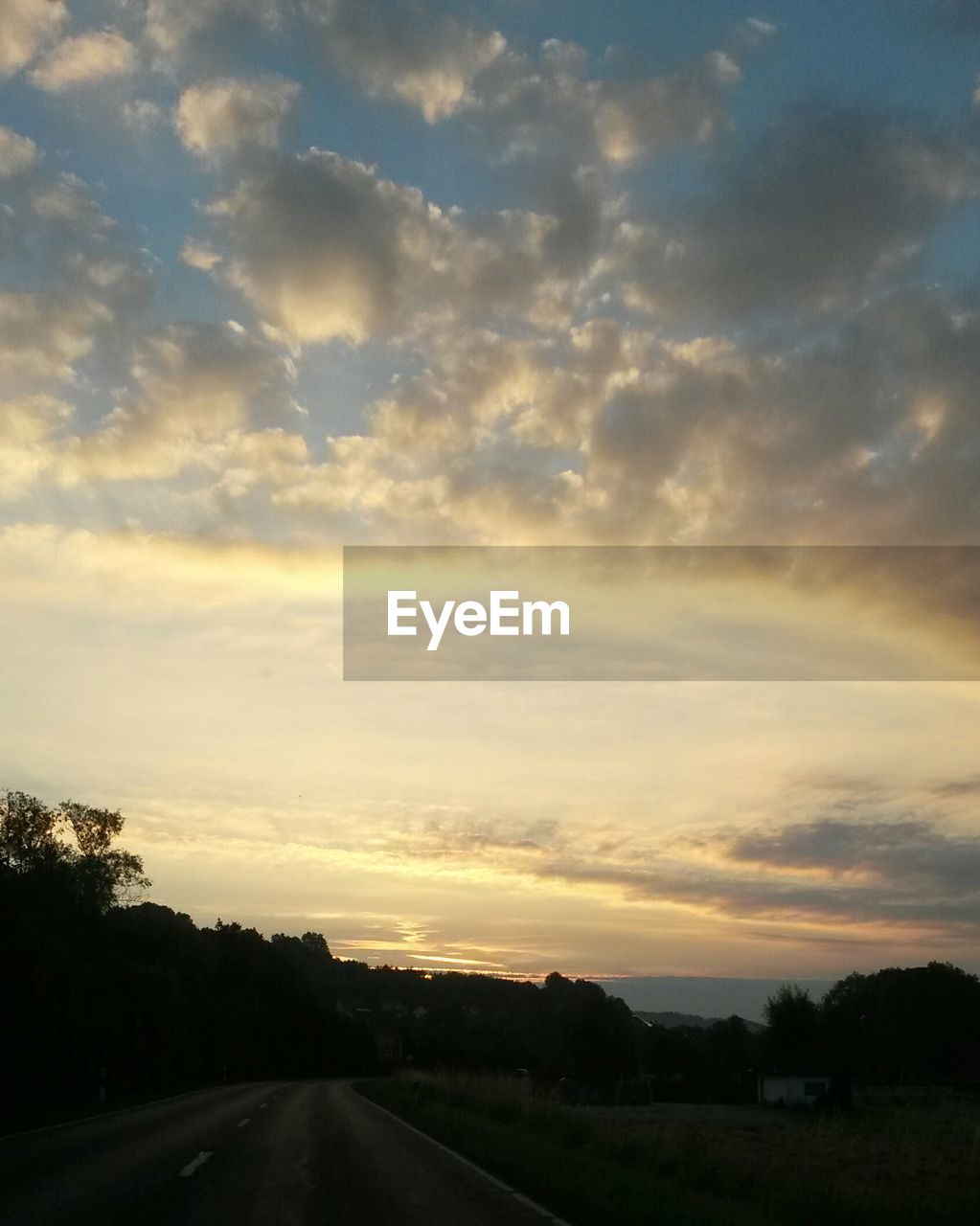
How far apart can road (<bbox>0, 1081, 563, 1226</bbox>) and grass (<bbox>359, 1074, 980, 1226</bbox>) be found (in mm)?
861

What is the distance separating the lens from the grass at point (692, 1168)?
13188 mm

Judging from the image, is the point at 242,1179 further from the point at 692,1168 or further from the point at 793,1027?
the point at 793,1027

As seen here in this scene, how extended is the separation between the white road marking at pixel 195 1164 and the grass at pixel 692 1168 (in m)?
4.36

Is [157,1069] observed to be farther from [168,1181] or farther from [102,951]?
[168,1181]

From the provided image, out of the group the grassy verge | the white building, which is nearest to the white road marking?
the grassy verge

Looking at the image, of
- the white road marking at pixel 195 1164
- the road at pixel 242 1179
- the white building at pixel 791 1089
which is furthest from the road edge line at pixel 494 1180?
the white building at pixel 791 1089

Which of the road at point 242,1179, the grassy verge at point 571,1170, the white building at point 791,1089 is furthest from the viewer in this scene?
the white building at point 791,1089

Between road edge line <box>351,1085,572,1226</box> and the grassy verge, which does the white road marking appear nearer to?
road edge line <box>351,1085,572,1226</box>

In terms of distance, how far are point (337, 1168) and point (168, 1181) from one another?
2.87 metres

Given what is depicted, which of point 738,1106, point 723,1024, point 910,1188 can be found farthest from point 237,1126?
point 723,1024

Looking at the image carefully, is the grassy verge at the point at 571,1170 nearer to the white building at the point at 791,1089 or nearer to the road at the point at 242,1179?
the road at the point at 242,1179

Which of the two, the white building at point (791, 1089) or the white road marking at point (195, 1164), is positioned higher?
the white road marking at point (195, 1164)

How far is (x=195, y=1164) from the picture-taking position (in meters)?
17.9

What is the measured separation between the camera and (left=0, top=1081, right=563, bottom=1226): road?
40.8 feet
